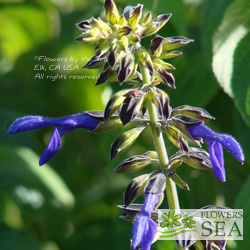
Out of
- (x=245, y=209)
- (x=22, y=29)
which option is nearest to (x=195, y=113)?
(x=245, y=209)

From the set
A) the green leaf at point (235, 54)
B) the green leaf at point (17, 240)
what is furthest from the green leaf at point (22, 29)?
the green leaf at point (235, 54)

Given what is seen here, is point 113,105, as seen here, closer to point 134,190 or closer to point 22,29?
point 134,190

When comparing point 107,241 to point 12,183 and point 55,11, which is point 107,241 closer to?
point 12,183

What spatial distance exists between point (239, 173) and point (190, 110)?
2.62 feet

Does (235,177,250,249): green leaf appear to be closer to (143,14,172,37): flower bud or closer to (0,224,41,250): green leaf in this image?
(143,14,172,37): flower bud

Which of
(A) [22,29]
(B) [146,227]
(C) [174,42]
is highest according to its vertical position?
(A) [22,29]

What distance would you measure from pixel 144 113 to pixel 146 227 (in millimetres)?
173

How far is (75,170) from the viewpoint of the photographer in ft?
6.84

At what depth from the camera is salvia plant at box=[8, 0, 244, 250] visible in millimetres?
748

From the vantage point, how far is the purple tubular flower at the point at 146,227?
691mm

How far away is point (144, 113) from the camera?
78 cm

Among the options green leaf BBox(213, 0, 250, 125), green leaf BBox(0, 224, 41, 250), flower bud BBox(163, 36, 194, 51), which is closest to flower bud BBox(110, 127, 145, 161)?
flower bud BBox(163, 36, 194, 51)

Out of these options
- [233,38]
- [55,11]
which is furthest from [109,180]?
[55,11]

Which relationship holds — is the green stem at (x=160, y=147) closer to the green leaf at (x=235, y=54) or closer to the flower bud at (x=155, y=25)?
the flower bud at (x=155, y=25)
